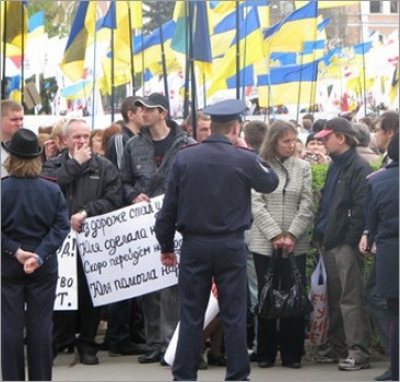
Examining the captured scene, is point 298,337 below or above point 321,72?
below

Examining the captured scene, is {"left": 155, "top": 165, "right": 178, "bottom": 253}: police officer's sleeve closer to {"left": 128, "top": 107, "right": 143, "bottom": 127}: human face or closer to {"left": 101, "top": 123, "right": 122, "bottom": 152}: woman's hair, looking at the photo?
{"left": 128, "top": 107, "right": 143, "bottom": 127}: human face

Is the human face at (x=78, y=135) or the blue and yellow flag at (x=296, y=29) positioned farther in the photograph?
the blue and yellow flag at (x=296, y=29)

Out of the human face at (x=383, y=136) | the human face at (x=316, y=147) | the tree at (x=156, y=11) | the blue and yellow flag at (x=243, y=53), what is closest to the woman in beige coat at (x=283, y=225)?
the human face at (x=383, y=136)

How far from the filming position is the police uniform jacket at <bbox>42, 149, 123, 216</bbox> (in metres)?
9.84

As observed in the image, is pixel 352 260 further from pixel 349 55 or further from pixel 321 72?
pixel 349 55

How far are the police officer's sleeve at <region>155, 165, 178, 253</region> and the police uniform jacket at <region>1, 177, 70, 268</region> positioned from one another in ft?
2.13

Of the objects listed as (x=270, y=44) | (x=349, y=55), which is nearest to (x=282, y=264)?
(x=270, y=44)

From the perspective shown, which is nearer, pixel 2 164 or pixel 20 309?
pixel 20 309

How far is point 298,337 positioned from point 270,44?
9584 millimetres

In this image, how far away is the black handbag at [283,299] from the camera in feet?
30.8

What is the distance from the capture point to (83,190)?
32.6ft

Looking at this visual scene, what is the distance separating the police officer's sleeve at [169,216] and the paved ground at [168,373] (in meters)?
1.37

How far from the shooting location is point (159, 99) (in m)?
9.82

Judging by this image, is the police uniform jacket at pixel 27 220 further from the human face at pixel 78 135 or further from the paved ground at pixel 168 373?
the human face at pixel 78 135
